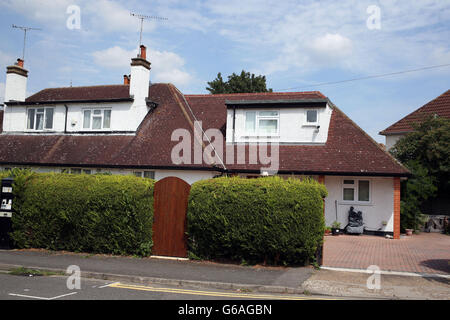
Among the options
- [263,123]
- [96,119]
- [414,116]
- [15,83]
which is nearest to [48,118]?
[96,119]

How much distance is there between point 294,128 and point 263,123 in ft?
4.82

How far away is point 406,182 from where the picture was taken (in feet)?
61.4

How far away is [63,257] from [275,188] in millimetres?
6058

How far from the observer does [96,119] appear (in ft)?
69.7

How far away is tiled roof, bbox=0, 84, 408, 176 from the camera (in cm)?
1744

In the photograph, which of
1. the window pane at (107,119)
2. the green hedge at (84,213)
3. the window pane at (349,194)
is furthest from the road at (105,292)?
the window pane at (107,119)

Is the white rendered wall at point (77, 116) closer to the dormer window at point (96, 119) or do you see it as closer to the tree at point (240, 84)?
the dormer window at point (96, 119)

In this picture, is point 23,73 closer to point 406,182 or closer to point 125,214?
point 125,214

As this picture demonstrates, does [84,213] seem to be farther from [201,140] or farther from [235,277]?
[201,140]

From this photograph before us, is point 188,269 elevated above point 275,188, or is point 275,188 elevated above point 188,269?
point 275,188

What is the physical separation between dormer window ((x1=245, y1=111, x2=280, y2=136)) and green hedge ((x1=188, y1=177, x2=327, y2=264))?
337 inches

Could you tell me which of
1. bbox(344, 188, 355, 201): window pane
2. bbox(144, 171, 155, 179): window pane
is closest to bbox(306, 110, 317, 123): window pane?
bbox(344, 188, 355, 201): window pane
